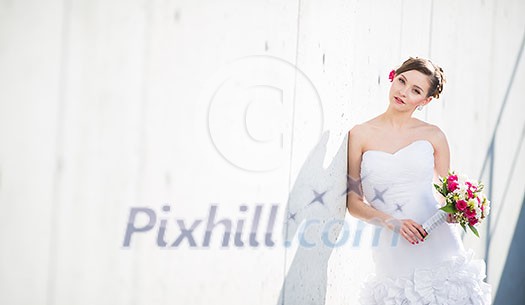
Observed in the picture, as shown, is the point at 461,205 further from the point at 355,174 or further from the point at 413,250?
the point at 355,174

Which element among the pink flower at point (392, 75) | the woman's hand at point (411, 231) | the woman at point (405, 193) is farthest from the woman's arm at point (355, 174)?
the pink flower at point (392, 75)

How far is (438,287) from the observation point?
2.27 metres

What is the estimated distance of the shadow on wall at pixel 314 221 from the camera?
2277 mm

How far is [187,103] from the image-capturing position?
1822mm

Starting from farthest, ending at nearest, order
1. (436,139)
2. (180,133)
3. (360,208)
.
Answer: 1. (436,139)
2. (360,208)
3. (180,133)

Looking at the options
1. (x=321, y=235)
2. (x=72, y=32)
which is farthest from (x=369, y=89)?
(x=72, y=32)

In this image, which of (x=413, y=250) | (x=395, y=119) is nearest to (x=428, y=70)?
(x=395, y=119)

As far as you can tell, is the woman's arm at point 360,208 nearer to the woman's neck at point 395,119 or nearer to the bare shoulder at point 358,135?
the bare shoulder at point 358,135

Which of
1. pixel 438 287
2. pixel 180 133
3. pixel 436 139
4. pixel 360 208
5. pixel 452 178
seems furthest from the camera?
pixel 436 139

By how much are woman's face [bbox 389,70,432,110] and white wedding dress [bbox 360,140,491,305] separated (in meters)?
0.17

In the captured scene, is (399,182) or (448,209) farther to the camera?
(399,182)

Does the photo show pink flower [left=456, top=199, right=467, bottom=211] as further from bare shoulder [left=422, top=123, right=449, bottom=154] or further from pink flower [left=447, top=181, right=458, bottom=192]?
bare shoulder [left=422, top=123, right=449, bottom=154]

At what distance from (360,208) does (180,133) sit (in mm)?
977

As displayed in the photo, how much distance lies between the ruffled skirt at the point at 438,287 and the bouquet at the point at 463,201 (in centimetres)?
15
